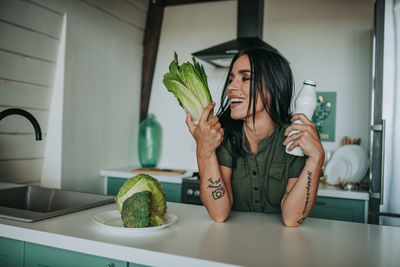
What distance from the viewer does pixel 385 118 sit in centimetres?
229

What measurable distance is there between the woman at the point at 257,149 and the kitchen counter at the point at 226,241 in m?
0.11

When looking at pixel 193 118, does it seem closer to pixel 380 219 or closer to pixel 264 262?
pixel 264 262

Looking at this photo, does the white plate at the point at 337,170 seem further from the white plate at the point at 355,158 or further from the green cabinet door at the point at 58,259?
the green cabinet door at the point at 58,259

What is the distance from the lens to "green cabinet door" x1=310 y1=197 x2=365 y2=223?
2.45 meters

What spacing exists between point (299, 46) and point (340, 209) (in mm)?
1438

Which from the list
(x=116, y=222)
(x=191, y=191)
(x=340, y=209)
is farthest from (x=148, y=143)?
(x=116, y=222)

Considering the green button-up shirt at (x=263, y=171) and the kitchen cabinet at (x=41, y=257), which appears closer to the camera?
the kitchen cabinet at (x=41, y=257)

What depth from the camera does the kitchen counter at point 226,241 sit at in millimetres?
1006

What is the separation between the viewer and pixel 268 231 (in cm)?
129

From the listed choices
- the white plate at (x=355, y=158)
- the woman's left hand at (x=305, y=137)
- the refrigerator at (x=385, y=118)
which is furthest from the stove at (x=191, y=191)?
the woman's left hand at (x=305, y=137)

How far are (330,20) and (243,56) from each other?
1847 mm

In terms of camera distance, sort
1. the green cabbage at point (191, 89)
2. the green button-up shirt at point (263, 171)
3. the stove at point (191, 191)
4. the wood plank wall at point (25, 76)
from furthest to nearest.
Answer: the stove at point (191, 191), the wood plank wall at point (25, 76), the green button-up shirt at point (263, 171), the green cabbage at point (191, 89)

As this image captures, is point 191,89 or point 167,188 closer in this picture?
point 191,89

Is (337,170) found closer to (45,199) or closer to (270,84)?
(270,84)
